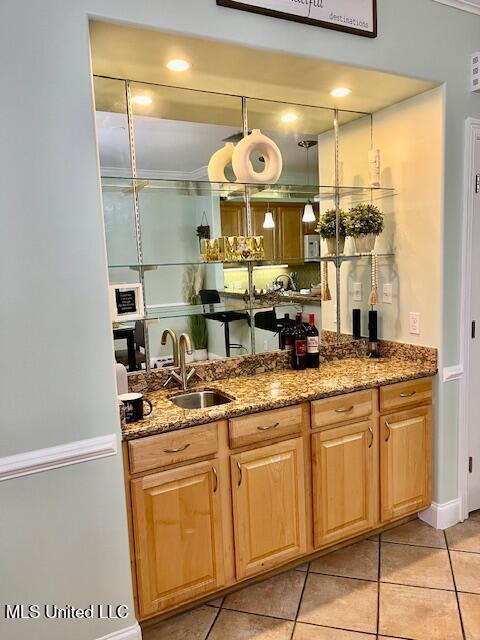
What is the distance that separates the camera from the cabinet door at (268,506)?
2.09 m

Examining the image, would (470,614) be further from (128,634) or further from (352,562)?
(128,634)

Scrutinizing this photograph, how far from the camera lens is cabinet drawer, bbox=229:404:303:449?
204cm

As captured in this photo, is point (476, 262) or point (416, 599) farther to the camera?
point (476, 262)

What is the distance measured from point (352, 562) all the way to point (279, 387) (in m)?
0.99

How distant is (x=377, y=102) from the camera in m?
2.70

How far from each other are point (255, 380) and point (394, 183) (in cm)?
143

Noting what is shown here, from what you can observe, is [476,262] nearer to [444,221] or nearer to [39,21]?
[444,221]

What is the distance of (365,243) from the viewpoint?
9.25 feet

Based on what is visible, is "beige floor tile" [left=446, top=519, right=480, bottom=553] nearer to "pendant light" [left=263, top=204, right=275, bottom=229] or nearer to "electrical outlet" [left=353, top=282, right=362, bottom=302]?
"electrical outlet" [left=353, top=282, right=362, bottom=302]

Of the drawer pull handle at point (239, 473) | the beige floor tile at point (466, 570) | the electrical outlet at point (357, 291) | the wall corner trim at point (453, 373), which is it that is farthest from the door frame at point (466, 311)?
the drawer pull handle at point (239, 473)

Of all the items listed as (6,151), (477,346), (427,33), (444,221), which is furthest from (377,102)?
(6,151)

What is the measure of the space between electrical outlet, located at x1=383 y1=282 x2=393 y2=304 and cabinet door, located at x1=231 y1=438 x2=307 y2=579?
1155 millimetres

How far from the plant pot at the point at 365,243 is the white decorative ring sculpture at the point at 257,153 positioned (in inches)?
26.9

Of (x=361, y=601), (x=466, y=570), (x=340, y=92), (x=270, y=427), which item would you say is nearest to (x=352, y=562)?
(x=361, y=601)
